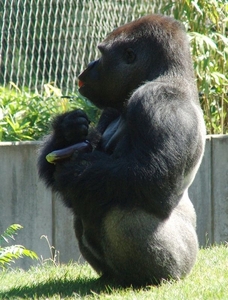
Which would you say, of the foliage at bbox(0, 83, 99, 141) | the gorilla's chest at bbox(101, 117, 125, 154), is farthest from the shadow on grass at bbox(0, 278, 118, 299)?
the foliage at bbox(0, 83, 99, 141)

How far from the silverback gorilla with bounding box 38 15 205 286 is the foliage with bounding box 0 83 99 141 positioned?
2339mm

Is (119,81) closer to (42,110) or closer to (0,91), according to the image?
(42,110)

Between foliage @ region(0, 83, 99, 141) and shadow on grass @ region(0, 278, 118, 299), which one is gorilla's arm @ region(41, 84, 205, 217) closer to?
shadow on grass @ region(0, 278, 118, 299)

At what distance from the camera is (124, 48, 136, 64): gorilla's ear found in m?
5.34

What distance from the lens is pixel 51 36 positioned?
326 inches

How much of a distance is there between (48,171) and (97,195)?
2.29 ft

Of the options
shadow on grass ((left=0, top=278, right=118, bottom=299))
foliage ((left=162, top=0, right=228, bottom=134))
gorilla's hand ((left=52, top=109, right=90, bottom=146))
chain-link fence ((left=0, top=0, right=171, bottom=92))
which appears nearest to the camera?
shadow on grass ((left=0, top=278, right=118, bottom=299))

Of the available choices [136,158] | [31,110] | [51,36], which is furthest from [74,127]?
[51,36]

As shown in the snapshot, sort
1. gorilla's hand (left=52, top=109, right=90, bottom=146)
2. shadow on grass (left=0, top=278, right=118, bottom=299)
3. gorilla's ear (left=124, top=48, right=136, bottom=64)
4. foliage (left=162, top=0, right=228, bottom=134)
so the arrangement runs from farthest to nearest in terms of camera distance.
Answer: foliage (left=162, top=0, right=228, bottom=134), gorilla's ear (left=124, top=48, right=136, bottom=64), gorilla's hand (left=52, top=109, right=90, bottom=146), shadow on grass (left=0, top=278, right=118, bottom=299)

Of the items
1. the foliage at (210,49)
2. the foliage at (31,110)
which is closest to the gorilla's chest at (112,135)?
the foliage at (31,110)

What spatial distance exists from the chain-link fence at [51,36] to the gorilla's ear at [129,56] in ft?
9.69

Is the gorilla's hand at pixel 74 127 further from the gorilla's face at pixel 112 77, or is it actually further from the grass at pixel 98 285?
the grass at pixel 98 285

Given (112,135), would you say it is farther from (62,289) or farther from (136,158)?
(62,289)

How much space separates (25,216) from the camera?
7223 millimetres
